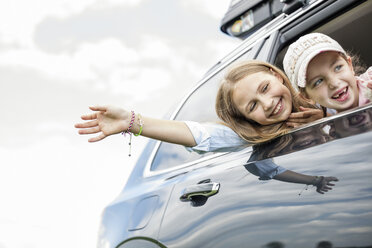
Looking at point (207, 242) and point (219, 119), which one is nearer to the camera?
point (207, 242)

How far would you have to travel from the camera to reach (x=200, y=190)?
1.64 metres

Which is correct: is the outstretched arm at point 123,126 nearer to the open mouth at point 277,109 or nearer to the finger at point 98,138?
the finger at point 98,138

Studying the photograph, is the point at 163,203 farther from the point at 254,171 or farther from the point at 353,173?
the point at 353,173

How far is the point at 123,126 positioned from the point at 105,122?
0.07 meters

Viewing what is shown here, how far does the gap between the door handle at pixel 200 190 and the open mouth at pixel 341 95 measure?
533 millimetres

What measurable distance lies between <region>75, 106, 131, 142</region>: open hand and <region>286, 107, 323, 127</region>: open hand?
0.62 meters

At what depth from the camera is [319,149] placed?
4.10 ft

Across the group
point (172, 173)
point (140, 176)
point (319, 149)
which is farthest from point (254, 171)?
point (140, 176)

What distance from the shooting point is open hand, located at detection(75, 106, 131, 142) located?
166 centimetres

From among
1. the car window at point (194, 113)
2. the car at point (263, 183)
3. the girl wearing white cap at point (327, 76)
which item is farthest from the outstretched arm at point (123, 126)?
the girl wearing white cap at point (327, 76)

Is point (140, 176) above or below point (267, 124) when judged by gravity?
above

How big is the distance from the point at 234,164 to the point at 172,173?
56 centimetres

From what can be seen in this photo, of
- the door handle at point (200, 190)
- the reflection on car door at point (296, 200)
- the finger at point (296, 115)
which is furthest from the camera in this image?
the finger at point (296, 115)

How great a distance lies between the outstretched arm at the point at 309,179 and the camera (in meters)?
1.17
